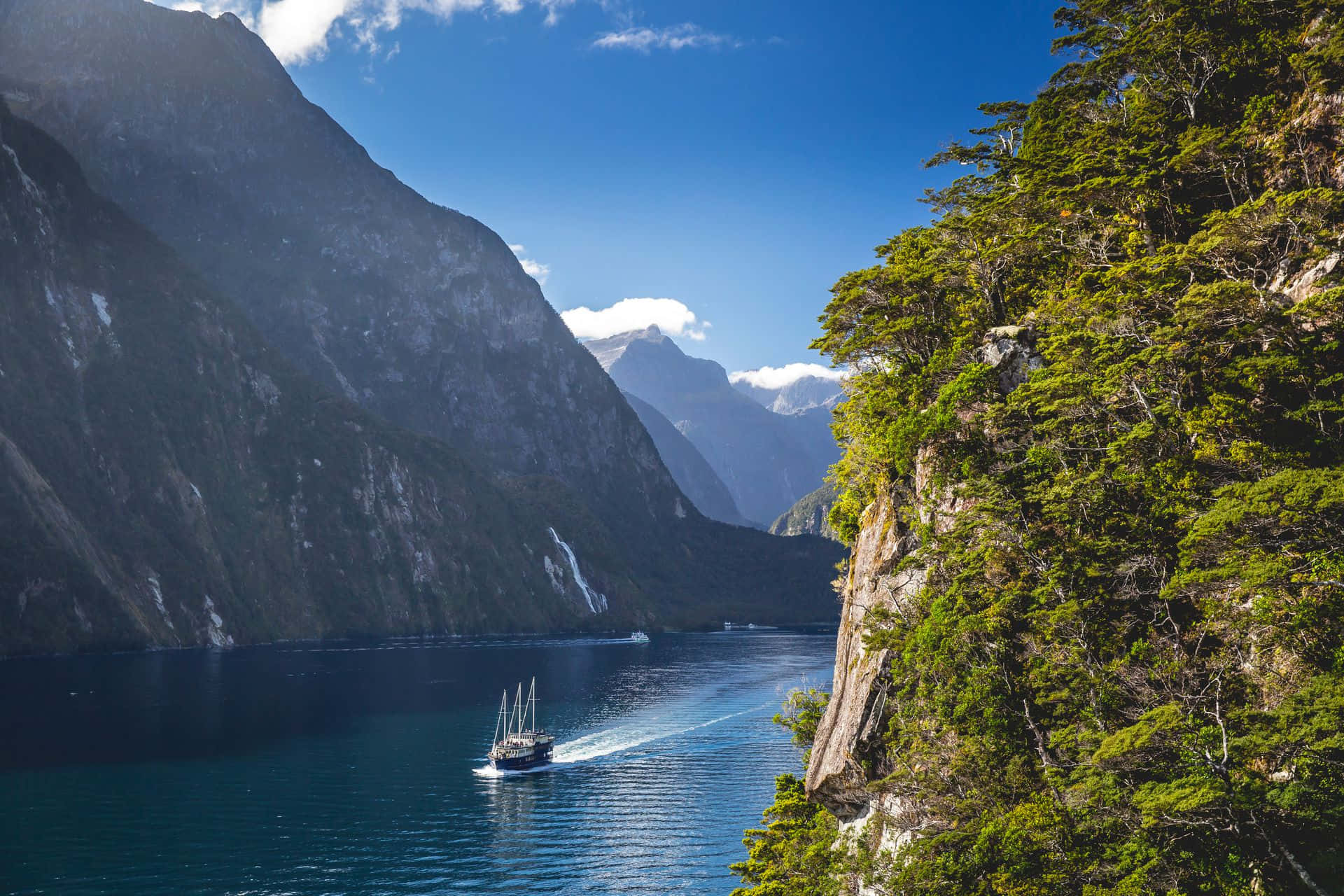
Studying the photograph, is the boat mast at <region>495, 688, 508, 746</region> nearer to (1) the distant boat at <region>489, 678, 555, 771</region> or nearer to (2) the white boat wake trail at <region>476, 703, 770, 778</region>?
(1) the distant boat at <region>489, 678, 555, 771</region>

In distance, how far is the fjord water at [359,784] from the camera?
5194cm

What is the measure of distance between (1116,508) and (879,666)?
9428 millimetres

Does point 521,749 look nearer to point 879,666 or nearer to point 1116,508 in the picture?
point 879,666

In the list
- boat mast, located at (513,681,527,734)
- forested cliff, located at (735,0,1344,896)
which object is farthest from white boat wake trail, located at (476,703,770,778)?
forested cliff, located at (735,0,1344,896)

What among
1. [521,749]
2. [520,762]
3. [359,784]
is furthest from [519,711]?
[359,784]

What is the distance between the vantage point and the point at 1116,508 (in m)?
27.5

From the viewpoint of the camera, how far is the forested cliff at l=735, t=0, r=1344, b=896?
869 inches

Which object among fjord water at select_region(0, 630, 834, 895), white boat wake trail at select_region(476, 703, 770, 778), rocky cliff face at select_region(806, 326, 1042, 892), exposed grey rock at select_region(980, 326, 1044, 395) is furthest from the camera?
white boat wake trail at select_region(476, 703, 770, 778)

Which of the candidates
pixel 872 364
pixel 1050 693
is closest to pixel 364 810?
pixel 872 364

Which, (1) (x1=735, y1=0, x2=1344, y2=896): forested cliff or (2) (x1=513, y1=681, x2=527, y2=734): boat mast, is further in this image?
(2) (x1=513, y1=681, x2=527, y2=734): boat mast

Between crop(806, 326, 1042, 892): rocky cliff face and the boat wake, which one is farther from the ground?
crop(806, 326, 1042, 892): rocky cliff face

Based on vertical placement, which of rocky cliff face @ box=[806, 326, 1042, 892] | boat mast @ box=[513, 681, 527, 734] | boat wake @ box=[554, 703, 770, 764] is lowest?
boat wake @ box=[554, 703, 770, 764]

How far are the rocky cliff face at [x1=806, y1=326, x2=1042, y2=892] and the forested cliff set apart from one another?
0.12m

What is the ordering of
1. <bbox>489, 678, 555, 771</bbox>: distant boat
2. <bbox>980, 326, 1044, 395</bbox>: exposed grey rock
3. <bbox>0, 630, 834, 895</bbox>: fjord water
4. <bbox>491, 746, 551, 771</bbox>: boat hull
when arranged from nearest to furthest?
<bbox>980, 326, 1044, 395</bbox>: exposed grey rock → <bbox>0, 630, 834, 895</bbox>: fjord water → <bbox>491, 746, 551, 771</bbox>: boat hull → <bbox>489, 678, 555, 771</bbox>: distant boat
